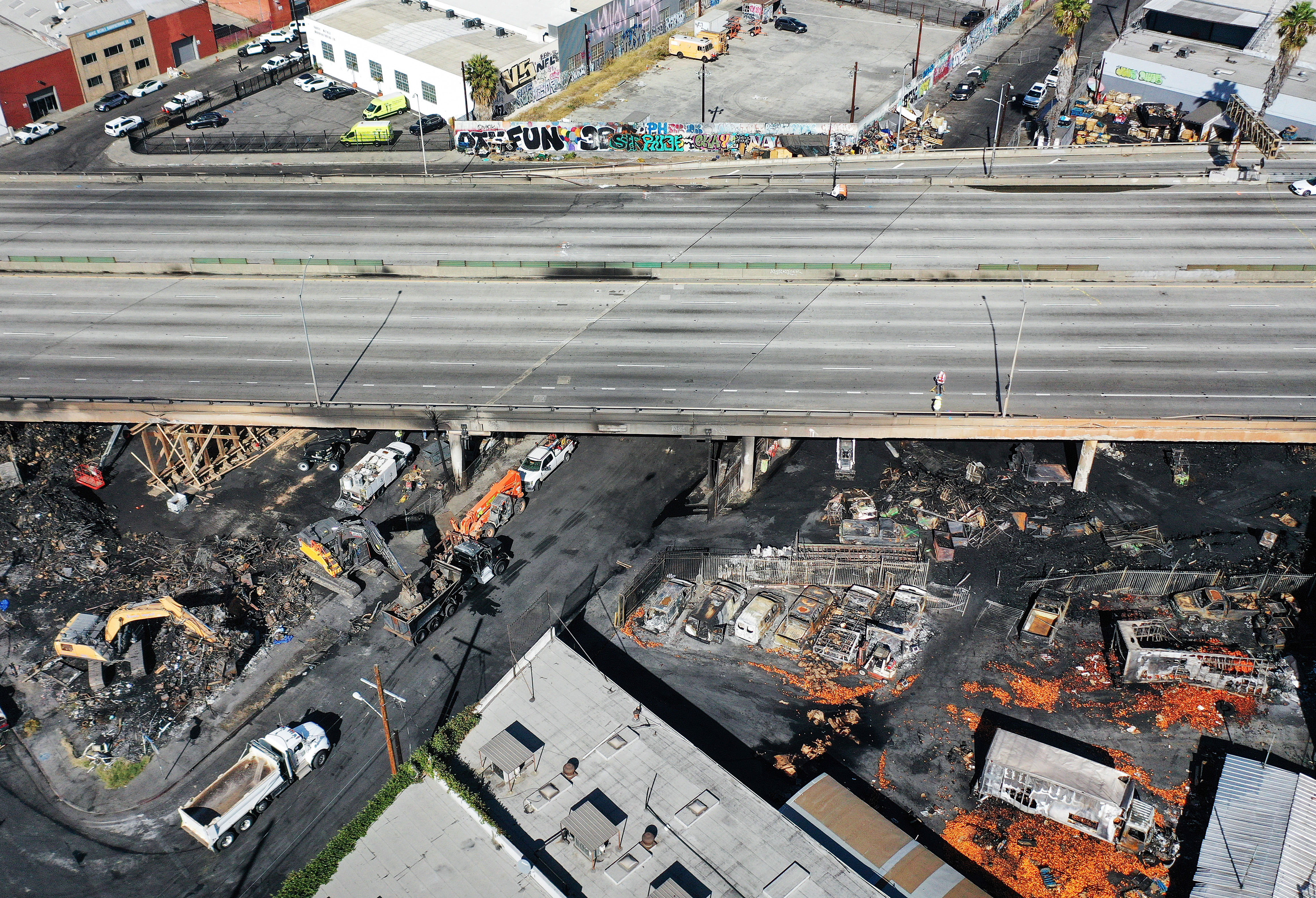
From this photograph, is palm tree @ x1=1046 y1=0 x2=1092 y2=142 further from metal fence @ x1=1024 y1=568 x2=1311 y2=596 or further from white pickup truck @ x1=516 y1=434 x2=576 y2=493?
white pickup truck @ x1=516 y1=434 x2=576 y2=493

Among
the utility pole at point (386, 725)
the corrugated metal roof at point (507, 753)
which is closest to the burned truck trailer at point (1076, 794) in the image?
the corrugated metal roof at point (507, 753)

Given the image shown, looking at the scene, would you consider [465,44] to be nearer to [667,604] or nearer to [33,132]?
[33,132]

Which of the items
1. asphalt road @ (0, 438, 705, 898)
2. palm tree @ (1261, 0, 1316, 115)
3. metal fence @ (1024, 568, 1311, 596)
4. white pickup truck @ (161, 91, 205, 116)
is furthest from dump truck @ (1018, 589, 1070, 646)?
white pickup truck @ (161, 91, 205, 116)

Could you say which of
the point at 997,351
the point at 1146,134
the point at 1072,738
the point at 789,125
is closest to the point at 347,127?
the point at 789,125

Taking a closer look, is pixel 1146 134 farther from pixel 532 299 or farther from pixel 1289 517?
pixel 532 299

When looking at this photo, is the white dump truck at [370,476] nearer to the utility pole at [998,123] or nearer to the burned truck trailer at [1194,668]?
the burned truck trailer at [1194,668]

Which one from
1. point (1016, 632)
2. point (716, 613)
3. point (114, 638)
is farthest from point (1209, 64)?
point (114, 638)

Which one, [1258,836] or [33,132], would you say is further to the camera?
[33,132]
